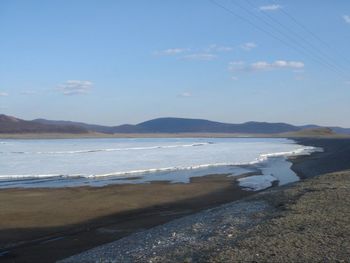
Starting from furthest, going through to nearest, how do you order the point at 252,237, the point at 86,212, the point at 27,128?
the point at 27,128 < the point at 86,212 < the point at 252,237

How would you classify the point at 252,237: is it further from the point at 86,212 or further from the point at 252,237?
the point at 86,212

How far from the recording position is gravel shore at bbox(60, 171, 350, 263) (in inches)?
312

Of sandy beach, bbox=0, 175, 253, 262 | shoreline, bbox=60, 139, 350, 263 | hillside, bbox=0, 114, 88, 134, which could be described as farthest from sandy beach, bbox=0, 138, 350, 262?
hillside, bbox=0, 114, 88, 134

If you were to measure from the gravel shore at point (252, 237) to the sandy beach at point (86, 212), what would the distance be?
131 cm

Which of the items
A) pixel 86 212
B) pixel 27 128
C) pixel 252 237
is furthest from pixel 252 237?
pixel 27 128

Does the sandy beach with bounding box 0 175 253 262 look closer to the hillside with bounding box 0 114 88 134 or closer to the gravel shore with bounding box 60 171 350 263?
the gravel shore with bounding box 60 171 350 263

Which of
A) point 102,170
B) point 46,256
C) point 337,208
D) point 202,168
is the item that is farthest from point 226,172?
point 46,256

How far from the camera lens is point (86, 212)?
15.2m

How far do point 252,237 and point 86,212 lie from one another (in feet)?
24.1

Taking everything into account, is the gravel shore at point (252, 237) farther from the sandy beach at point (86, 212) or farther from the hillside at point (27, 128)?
the hillside at point (27, 128)

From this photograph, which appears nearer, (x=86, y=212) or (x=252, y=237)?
(x=252, y=237)

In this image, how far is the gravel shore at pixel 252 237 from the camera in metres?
7.93

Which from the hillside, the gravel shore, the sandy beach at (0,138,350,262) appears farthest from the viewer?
the hillside

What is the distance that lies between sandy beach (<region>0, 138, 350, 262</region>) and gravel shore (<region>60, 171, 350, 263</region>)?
4.29 ft
